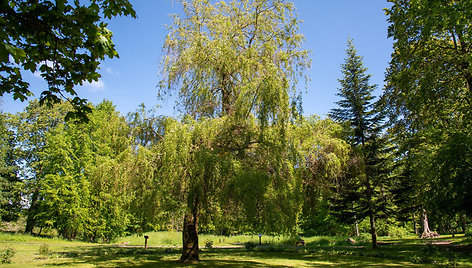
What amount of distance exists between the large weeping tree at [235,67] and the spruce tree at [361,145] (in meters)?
9.47

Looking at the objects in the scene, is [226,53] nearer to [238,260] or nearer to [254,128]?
[254,128]

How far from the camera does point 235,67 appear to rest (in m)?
9.57

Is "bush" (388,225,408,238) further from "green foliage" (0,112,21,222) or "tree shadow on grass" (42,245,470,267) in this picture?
"green foliage" (0,112,21,222)

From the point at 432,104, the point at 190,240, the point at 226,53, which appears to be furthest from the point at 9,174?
the point at 432,104

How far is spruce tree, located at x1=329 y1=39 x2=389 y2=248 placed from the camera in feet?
58.7

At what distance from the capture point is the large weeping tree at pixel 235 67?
816 cm

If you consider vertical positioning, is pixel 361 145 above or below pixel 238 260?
above

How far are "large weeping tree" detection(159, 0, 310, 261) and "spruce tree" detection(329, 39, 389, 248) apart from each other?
947 centimetres

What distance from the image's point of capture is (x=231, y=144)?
28.1 feet

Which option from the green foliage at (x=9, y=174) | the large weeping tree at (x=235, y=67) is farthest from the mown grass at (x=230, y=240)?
the large weeping tree at (x=235, y=67)

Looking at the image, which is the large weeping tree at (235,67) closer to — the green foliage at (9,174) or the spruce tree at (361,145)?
the spruce tree at (361,145)

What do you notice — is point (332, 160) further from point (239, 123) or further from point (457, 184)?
point (239, 123)

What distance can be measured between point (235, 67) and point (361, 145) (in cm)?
1300

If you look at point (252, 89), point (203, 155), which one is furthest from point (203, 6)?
point (203, 155)
